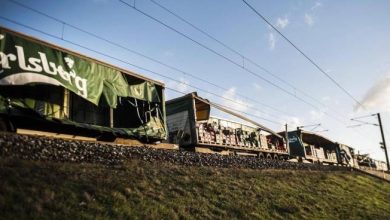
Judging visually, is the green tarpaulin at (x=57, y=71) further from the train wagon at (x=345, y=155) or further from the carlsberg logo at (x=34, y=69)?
the train wagon at (x=345, y=155)

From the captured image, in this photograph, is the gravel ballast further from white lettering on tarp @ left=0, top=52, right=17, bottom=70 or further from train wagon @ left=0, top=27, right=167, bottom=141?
white lettering on tarp @ left=0, top=52, right=17, bottom=70

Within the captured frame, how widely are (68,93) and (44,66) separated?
10.2 feet

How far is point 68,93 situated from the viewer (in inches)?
604

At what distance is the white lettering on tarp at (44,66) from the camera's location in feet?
36.8

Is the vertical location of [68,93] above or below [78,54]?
below

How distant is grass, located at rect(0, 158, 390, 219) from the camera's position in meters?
7.27

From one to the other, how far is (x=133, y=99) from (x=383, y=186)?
19481 millimetres

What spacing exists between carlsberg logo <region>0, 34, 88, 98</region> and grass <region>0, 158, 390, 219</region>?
3.98m

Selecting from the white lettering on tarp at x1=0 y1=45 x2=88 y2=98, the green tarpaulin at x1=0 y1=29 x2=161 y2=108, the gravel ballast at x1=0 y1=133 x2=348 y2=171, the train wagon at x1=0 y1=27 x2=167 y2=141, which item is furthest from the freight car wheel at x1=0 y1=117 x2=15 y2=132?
the white lettering on tarp at x1=0 y1=45 x2=88 y2=98

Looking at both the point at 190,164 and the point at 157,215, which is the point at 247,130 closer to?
the point at 190,164

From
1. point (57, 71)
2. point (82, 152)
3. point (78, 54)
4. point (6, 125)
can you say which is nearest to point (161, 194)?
point (82, 152)

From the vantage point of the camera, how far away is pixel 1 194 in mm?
6750

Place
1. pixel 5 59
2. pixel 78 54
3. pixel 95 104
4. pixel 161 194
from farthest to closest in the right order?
pixel 95 104, pixel 78 54, pixel 5 59, pixel 161 194

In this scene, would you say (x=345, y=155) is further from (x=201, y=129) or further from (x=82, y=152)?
(x=82, y=152)
